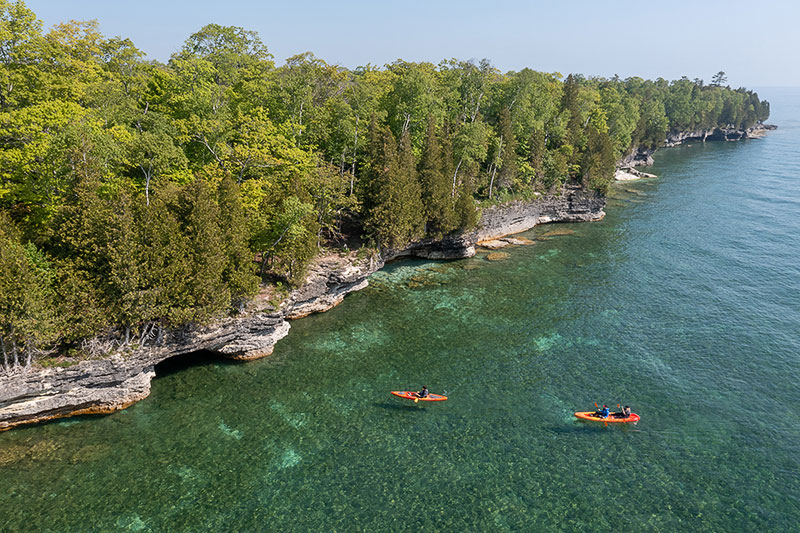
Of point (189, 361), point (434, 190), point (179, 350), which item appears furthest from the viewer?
point (434, 190)

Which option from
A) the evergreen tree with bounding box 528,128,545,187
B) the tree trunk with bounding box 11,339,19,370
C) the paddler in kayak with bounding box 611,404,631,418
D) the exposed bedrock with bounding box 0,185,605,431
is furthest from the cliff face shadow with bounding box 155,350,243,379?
the evergreen tree with bounding box 528,128,545,187

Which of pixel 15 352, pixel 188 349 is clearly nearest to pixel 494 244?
pixel 188 349

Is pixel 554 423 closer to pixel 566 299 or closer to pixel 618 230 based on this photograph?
pixel 566 299

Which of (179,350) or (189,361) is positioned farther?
(189,361)

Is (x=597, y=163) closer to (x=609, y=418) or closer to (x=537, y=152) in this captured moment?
(x=537, y=152)

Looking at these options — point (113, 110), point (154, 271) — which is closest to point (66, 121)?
point (113, 110)

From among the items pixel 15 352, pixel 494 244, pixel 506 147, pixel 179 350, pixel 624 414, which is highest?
pixel 506 147

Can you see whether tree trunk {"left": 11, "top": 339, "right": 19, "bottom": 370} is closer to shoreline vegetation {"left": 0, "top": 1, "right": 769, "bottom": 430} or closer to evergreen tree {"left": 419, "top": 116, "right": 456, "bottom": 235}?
shoreline vegetation {"left": 0, "top": 1, "right": 769, "bottom": 430}

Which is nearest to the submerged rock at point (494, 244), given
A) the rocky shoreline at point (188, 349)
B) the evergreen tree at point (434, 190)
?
the rocky shoreline at point (188, 349)
